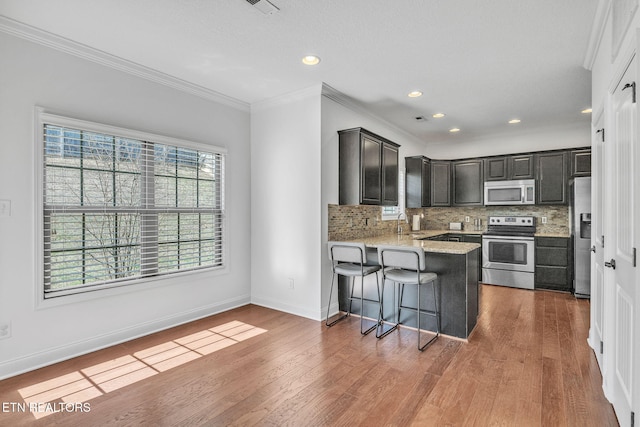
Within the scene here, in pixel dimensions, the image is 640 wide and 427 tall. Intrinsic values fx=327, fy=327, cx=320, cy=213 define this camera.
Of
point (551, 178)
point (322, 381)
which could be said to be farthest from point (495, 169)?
point (322, 381)

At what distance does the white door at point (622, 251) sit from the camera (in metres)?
1.66

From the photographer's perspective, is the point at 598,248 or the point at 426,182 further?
the point at 426,182

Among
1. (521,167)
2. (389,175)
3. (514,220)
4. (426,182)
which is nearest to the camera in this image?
(389,175)

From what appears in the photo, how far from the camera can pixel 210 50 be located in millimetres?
2955

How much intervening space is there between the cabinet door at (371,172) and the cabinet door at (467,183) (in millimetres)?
2764

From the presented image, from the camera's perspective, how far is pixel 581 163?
5.20 meters

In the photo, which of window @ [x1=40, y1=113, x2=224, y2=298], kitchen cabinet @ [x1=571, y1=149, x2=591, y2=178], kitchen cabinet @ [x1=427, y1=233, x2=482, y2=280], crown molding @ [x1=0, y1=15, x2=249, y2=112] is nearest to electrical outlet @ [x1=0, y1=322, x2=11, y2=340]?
window @ [x1=40, y1=113, x2=224, y2=298]

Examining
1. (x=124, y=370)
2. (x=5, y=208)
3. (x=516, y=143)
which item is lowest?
(x=124, y=370)

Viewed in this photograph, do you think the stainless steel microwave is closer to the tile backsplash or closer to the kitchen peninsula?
the tile backsplash

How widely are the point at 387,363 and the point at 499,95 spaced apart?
3458 mm

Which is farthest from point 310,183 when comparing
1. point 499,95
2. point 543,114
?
point 543,114

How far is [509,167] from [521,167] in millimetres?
183

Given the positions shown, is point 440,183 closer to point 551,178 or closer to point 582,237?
point 551,178

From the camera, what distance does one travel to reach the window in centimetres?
280
